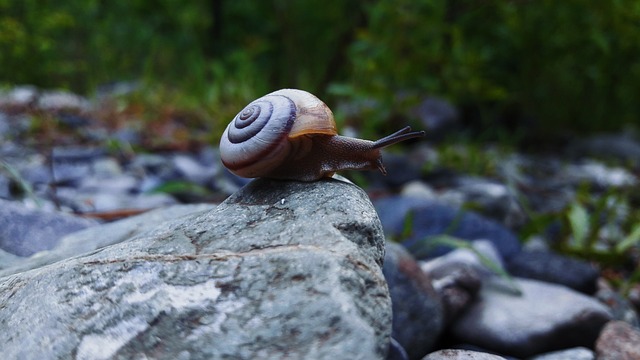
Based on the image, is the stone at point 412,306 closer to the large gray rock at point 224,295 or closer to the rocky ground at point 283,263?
the rocky ground at point 283,263

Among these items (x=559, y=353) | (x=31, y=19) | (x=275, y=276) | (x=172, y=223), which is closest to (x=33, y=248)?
(x=172, y=223)

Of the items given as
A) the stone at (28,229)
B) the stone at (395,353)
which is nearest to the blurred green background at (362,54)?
the stone at (28,229)

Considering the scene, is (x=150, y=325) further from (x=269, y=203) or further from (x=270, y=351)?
(x=269, y=203)

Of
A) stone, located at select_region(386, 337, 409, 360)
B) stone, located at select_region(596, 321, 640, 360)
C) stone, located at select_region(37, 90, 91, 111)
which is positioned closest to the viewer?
stone, located at select_region(386, 337, 409, 360)

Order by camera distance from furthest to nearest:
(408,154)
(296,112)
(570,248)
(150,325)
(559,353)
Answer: (408,154), (570,248), (559,353), (296,112), (150,325)

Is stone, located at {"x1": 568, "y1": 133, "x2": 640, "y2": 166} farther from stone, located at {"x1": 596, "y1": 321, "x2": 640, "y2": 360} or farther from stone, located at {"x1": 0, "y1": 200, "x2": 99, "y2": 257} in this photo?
stone, located at {"x1": 0, "y1": 200, "x2": 99, "y2": 257}

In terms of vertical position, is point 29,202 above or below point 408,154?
above

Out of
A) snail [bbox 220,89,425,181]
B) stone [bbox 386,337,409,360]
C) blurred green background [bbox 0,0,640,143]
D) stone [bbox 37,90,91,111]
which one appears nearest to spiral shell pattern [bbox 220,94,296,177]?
snail [bbox 220,89,425,181]
